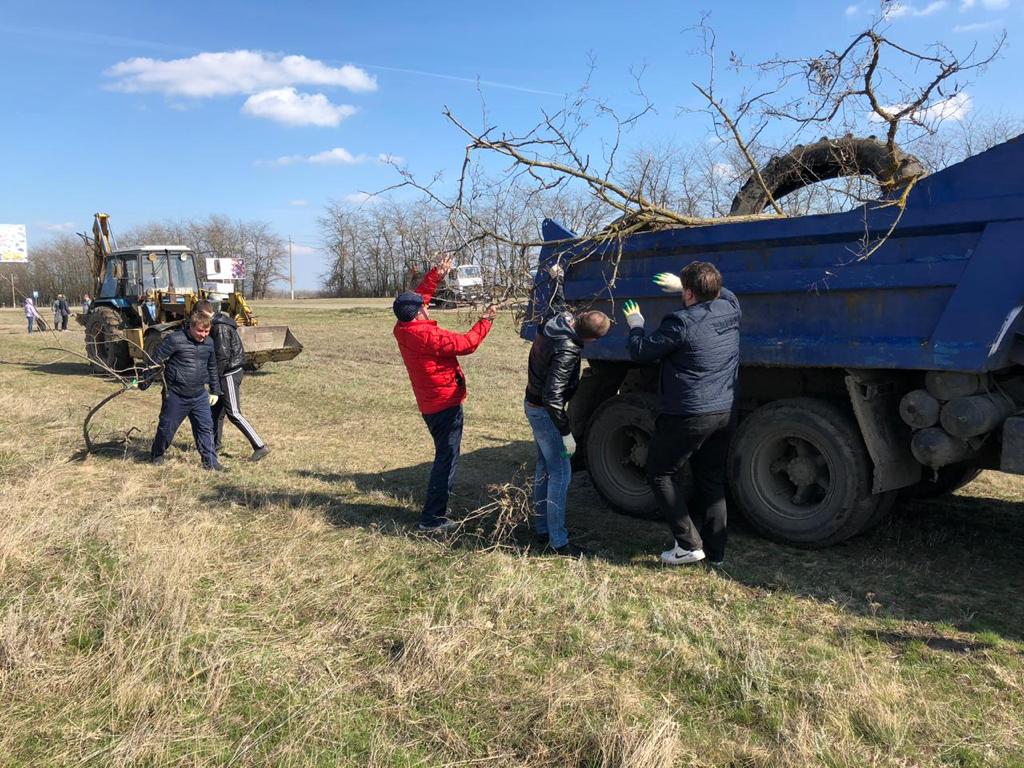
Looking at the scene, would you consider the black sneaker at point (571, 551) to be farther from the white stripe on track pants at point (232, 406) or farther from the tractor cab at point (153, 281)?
the tractor cab at point (153, 281)

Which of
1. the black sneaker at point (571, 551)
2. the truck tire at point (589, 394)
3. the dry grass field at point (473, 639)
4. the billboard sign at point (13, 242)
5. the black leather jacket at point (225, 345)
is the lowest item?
the black sneaker at point (571, 551)

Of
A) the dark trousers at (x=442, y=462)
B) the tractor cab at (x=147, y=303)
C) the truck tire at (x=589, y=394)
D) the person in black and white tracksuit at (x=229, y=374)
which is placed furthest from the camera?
the tractor cab at (x=147, y=303)

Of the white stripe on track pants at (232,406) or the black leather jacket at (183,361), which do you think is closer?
the black leather jacket at (183,361)

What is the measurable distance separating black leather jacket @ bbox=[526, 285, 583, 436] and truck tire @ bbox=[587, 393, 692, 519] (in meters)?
1.00

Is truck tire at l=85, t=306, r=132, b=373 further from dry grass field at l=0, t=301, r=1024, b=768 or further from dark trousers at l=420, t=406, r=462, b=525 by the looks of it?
dark trousers at l=420, t=406, r=462, b=525

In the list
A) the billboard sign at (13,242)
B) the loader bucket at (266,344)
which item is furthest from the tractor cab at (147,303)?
the billboard sign at (13,242)

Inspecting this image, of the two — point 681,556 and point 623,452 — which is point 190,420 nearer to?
point 623,452

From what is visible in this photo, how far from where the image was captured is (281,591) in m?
4.06

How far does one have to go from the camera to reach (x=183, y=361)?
6.95 metres

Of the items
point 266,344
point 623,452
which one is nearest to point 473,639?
point 623,452

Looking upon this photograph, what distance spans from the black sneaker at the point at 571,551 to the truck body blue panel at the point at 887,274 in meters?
1.57

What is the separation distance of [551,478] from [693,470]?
857 millimetres

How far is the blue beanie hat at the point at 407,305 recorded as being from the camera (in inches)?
201

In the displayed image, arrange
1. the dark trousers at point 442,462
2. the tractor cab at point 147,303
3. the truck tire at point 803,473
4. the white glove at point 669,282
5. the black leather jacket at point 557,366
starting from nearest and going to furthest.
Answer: the truck tire at point 803,473 < the black leather jacket at point 557,366 < the white glove at point 669,282 < the dark trousers at point 442,462 < the tractor cab at point 147,303
